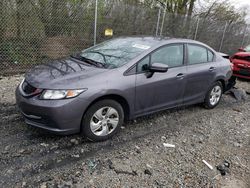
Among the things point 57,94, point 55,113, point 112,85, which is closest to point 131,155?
point 112,85

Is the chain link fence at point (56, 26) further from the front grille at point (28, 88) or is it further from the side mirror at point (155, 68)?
the side mirror at point (155, 68)

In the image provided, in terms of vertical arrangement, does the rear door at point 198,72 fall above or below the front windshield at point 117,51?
below

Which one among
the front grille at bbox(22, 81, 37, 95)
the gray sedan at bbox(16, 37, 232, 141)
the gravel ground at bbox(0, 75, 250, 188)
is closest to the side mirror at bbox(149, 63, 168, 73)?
the gray sedan at bbox(16, 37, 232, 141)

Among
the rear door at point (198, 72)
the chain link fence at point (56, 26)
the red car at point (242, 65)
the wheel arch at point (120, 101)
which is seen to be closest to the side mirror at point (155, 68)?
the wheel arch at point (120, 101)

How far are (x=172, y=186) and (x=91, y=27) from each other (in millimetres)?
6022

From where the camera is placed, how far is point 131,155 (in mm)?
3314

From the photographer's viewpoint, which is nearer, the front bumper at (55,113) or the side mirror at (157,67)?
the front bumper at (55,113)

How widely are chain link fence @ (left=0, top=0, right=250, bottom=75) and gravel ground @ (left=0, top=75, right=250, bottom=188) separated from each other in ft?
8.52

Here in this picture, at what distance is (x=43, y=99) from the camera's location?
10.1 feet

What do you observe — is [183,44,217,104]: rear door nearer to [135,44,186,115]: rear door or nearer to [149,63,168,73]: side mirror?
[135,44,186,115]: rear door

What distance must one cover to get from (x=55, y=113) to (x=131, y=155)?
1.19 m

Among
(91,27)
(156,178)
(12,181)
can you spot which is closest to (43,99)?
(12,181)

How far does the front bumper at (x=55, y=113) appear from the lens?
3043 mm

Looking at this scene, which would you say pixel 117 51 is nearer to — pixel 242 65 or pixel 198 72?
pixel 198 72
